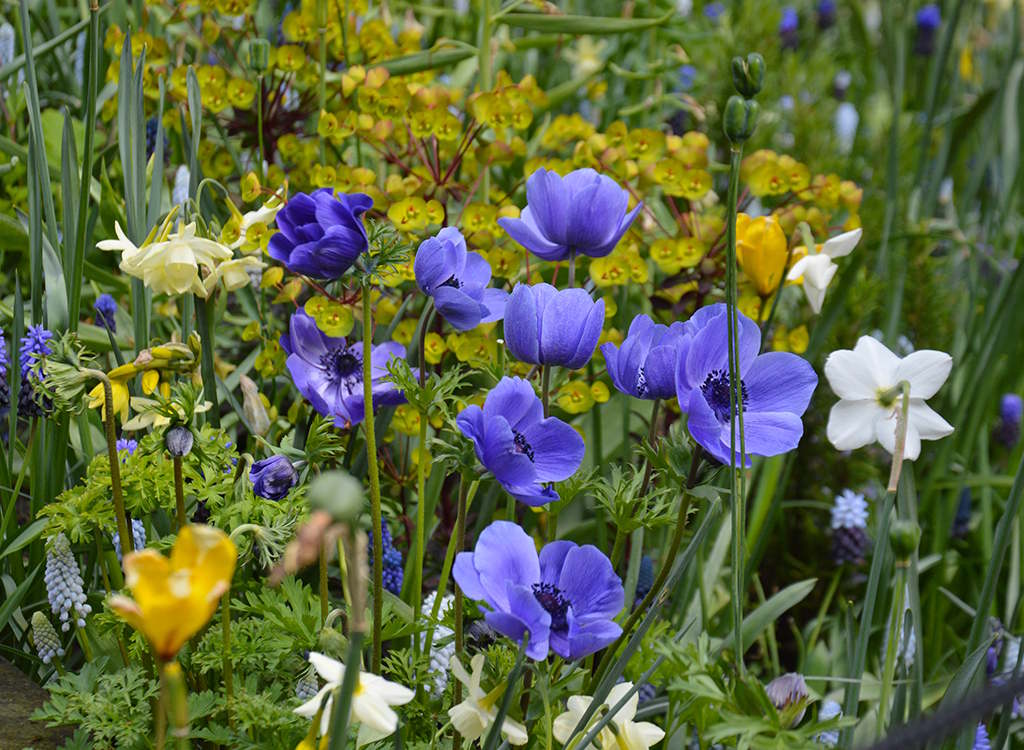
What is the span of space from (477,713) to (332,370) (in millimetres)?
397

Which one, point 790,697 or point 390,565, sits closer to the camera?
point 790,697

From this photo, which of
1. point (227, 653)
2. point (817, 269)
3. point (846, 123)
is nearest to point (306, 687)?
point (227, 653)

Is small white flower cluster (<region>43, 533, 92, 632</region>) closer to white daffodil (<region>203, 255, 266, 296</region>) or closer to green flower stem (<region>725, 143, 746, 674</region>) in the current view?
white daffodil (<region>203, 255, 266, 296</region>)

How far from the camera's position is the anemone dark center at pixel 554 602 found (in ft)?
2.30

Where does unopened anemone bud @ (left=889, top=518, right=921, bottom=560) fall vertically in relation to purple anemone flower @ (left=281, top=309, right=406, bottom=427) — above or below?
above

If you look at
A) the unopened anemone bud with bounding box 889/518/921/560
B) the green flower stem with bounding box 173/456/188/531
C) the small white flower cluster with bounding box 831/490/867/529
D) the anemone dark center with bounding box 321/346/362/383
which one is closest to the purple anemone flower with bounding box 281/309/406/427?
the anemone dark center with bounding box 321/346/362/383

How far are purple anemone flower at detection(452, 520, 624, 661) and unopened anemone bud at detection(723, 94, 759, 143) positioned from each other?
10.6 inches

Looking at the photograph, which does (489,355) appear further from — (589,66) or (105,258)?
(589,66)

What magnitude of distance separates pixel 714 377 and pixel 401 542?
22.4 inches

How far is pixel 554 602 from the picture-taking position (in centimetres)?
72

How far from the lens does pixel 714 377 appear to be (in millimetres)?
751

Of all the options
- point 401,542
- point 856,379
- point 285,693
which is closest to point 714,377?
point 856,379

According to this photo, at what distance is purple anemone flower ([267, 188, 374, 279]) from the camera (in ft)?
2.41

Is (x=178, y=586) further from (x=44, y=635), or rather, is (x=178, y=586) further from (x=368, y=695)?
(x=44, y=635)
